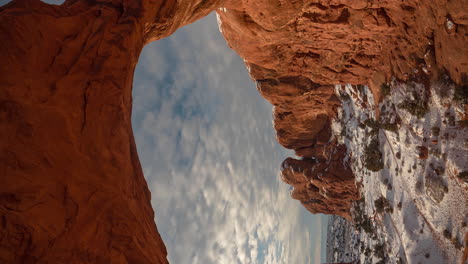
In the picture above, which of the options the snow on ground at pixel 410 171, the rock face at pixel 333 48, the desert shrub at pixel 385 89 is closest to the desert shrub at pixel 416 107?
the snow on ground at pixel 410 171

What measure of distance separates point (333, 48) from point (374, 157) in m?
9.41

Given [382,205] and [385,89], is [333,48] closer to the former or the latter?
[385,89]

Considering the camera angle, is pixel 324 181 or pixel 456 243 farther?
pixel 324 181

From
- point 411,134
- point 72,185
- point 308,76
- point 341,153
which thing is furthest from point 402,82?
point 72,185

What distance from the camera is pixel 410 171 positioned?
16641 mm

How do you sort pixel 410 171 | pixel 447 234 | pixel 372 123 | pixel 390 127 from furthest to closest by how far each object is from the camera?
pixel 372 123 < pixel 390 127 < pixel 410 171 < pixel 447 234

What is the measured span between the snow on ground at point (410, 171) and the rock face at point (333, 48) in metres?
1.64

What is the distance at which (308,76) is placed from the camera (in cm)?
2361


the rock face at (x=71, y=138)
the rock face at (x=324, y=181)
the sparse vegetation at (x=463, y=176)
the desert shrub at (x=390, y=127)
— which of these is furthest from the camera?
the rock face at (x=324, y=181)

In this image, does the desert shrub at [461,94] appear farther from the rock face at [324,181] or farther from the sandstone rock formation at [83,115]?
the rock face at [324,181]

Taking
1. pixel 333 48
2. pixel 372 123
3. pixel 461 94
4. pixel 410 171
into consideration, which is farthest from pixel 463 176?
pixel 333 48

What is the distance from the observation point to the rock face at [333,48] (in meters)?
13.7

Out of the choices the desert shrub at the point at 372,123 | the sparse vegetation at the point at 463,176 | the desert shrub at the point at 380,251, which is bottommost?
the desert shrub at the point at 380,251

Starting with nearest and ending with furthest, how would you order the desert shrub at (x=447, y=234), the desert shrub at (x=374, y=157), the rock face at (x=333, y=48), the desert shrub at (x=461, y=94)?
the desert shrub at (x=461, y=94) < the desert shrub at (x=447, y=234) < the rock face at (x=333, y=48) < the desert shrub at (x=374, y=157)
